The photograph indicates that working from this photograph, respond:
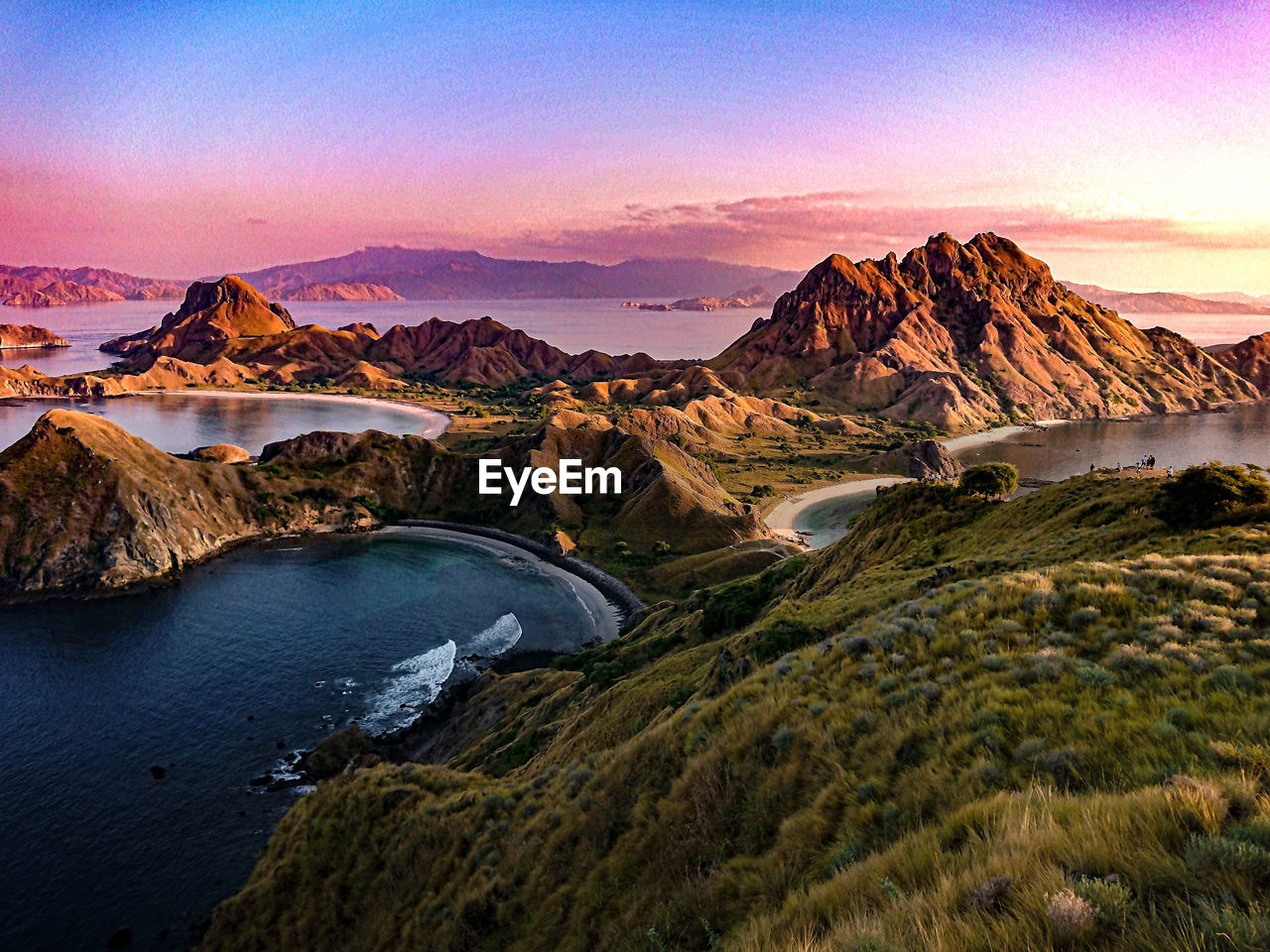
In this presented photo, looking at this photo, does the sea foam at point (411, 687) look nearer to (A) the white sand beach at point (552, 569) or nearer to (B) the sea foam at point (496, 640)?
(B) the sea foam at point (496, 640)

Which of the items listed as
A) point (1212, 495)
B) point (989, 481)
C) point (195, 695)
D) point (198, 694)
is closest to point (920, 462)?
point (989, 481)

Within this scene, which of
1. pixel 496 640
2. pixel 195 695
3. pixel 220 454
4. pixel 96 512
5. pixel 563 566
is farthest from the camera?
pixel 220 454

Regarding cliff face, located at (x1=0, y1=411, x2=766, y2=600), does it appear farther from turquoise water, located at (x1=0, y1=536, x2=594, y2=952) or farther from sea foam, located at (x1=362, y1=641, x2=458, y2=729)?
sea foam, located at (x1=362, y1=641, x2=458, y2=729)

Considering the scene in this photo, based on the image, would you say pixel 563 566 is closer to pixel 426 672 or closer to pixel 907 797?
pixel 426 672

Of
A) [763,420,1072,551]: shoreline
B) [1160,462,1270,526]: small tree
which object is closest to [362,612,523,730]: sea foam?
[763,420,1072,551]: shoreline

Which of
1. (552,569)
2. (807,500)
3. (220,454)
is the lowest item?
(552,569)

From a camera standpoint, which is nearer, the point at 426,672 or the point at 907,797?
the point at 907,797
